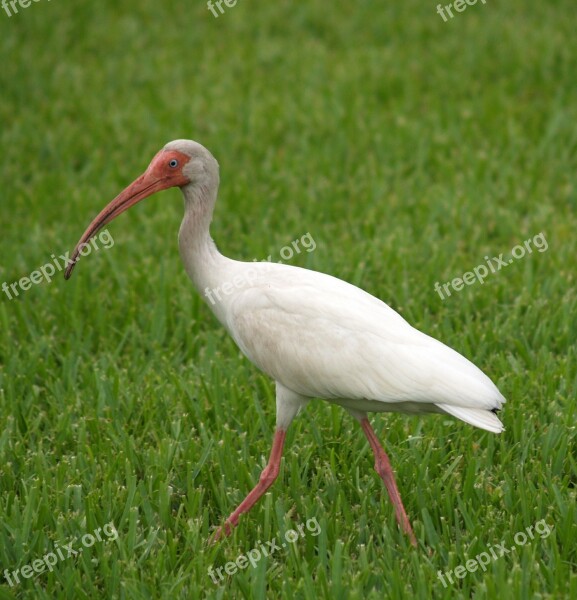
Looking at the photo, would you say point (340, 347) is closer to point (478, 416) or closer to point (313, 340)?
point (313, 340)

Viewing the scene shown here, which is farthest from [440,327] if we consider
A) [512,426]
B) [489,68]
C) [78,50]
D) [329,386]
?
[78,50]

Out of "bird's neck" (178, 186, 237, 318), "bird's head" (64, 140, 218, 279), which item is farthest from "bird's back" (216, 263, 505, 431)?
"bird's head" (64, 140, 218, 279)

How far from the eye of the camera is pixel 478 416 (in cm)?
390

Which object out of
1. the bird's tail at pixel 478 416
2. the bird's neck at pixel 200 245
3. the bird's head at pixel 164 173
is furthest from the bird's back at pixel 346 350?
the bird's head at pixel 164 173

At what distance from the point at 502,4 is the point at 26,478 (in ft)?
31.2

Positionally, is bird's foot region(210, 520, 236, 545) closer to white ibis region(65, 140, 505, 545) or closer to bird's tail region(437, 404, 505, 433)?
white ibis region(65, 140, 505, 545)

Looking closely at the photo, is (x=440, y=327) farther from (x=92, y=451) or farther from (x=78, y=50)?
(x=78, y=50)

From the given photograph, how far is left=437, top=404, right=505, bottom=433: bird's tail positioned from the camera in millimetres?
3848

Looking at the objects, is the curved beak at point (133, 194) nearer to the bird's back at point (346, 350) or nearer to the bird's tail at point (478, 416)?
the bird's back at point (346, 350)

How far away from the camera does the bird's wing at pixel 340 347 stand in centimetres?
401

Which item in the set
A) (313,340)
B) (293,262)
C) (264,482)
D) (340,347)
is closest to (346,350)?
(340,347)

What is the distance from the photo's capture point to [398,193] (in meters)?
8.16

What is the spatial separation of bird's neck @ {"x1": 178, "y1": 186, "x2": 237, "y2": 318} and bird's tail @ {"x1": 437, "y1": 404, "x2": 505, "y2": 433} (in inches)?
50.5

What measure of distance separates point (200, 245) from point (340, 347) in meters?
0.88
